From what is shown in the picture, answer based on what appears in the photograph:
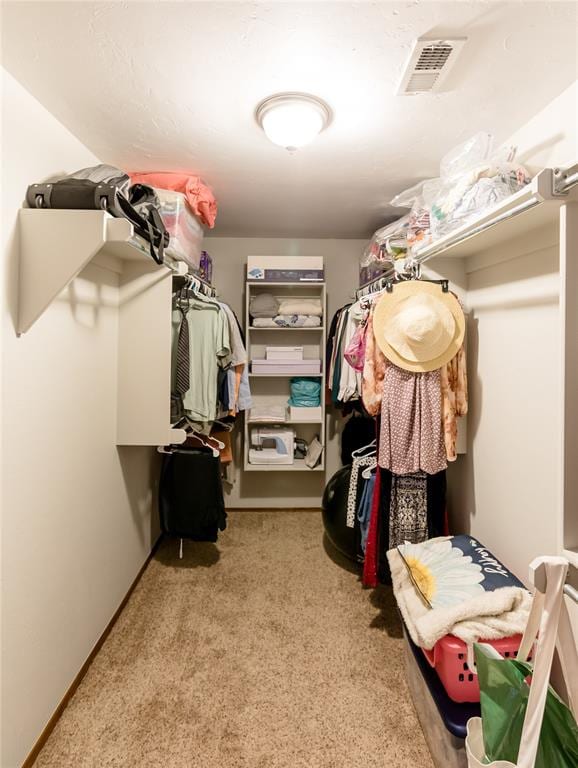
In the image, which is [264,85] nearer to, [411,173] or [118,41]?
[118,41]

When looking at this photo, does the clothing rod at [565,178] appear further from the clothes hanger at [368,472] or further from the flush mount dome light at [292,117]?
the clothes hanger at [368,472]

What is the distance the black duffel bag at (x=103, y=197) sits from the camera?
146cm

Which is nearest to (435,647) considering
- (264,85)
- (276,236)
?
(264,85)

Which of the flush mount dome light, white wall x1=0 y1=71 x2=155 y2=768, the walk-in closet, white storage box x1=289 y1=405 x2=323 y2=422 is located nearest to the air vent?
the walk-in closet

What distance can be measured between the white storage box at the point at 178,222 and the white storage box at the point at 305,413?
1450 mm

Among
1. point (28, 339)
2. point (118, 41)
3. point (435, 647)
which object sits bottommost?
point (435, 647)

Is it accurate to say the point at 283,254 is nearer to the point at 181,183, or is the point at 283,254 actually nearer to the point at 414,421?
the point at 181,183

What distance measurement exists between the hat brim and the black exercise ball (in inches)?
40.4

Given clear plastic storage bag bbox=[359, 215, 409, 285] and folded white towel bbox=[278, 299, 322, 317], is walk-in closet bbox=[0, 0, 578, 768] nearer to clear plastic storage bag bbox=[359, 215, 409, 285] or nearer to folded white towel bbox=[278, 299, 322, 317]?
clear plastic storage bag bbox=[359, 215, 409, 285]

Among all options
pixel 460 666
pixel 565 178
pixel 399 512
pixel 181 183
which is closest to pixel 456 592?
pixel 460 666

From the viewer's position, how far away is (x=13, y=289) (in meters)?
1.38

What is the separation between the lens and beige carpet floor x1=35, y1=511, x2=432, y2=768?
4.91 feet

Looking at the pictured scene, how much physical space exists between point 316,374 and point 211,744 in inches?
93.1

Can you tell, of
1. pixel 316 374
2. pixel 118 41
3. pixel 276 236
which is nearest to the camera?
pixel 118 41
